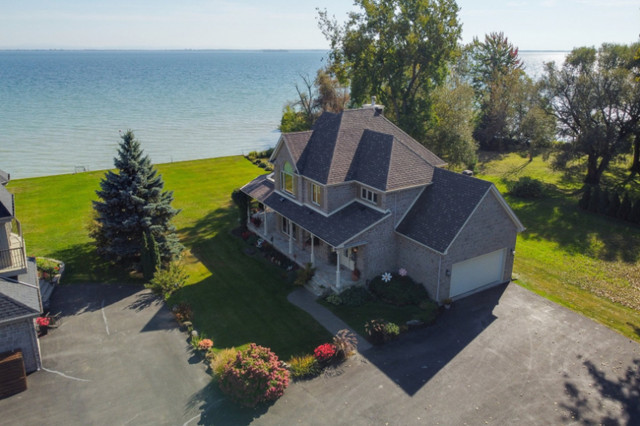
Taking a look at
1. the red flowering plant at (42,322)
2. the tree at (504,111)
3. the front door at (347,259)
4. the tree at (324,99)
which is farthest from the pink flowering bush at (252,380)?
the tree at (504,111)

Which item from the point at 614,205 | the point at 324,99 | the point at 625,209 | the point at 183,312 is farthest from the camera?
the point at 324,99

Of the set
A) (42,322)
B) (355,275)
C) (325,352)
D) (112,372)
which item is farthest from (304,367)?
(42,322)

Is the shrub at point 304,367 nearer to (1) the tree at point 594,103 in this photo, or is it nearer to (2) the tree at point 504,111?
(1) the tree at point 594,103

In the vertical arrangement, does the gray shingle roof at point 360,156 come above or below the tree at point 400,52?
below

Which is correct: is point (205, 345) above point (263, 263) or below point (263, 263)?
below

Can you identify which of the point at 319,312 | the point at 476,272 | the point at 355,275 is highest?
the point at 476,272

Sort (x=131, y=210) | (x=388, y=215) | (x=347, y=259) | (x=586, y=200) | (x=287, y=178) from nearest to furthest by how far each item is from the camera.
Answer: (x=388, y=215), (x=347, y=259), (x=131, y=210), (x=287, y=178), (x=586, y=200)

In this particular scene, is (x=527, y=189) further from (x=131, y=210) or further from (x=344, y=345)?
(x=131, y=210)

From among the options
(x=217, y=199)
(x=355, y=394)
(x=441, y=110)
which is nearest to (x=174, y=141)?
(x=217, y=199)
